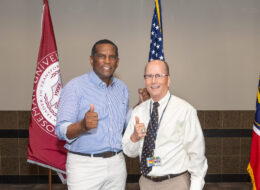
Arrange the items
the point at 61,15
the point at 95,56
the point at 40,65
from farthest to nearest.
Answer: the point at 61,15 < the point at 40,65 < the point at 95,56

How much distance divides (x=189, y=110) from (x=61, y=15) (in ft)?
9.74

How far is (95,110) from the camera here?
2.00 metres

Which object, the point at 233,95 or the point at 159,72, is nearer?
the point at 159,72

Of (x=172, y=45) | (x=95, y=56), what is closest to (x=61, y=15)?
(x=172, y=45)

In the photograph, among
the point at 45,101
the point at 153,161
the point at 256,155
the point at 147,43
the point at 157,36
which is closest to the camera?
the point at 153,161

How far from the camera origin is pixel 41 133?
2.80 metres

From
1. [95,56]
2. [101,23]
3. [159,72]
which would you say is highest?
[101,23]

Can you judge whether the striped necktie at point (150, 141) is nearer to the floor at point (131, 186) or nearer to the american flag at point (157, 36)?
the american flag at point (157, 36)

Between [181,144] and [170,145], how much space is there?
80 millimetres

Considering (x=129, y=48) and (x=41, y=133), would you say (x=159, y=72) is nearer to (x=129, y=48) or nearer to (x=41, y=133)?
(x=41, y=133)

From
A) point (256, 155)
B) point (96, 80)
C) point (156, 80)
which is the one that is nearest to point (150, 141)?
point (156, 80)

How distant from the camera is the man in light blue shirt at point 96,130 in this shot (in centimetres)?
195

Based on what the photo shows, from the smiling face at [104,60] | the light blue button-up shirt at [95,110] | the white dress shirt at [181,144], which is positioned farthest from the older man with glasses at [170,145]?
the smiling face at [104,60]

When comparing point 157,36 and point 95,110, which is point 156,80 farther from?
point 157,36
